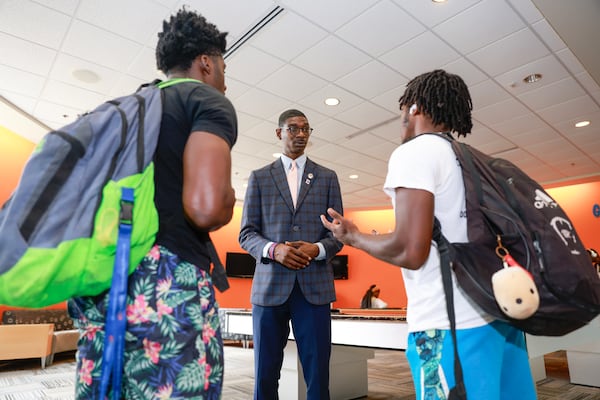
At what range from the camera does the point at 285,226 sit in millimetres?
1845

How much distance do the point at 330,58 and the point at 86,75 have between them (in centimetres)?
269

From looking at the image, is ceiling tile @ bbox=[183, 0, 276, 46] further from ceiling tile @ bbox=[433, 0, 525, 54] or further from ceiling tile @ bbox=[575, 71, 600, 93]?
ceiling tile @ bbox=[575, 71, 600, 93]

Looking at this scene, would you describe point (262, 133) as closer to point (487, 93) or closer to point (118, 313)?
Result: point (487, 93)

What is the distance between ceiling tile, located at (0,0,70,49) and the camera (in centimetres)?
329

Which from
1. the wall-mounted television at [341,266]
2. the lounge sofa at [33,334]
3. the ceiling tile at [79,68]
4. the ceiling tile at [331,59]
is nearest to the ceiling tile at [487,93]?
the ceiling tile at [331,59]

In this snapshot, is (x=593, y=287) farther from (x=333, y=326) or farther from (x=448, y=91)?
(x=333, y=326)

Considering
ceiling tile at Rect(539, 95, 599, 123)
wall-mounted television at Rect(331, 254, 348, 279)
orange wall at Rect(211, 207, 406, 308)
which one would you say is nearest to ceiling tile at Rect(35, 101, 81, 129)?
orange wall at Rect(211, 207, 406, 308)

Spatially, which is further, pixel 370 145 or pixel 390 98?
pixel 370 145

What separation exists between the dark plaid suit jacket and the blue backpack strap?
101cm

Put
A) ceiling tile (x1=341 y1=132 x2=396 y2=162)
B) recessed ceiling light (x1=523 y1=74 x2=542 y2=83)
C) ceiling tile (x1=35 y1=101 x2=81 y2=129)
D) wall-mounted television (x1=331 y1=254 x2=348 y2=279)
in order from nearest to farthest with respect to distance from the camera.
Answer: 1. recessed ceiling light (x1=523 y1=74 x2=542 y2=83)
2. ceiling tile (x1=35 y1=101 x2=81 y2=129)
3. ceiling tile (x1=341 y1=132 x2=396 y2=162)
4. wall-mounted television (x1=331 y1=254 x2=348 y2=279)

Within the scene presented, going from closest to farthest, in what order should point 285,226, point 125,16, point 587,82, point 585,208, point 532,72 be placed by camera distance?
1. point 285,226
2. point 125,16
3. point 532,72
4. point 587,82
5. point 585,208

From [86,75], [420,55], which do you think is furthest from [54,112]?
[420,55]

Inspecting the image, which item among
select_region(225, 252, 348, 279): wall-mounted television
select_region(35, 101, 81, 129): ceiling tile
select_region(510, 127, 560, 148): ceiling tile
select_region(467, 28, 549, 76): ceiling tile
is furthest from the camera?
select_region(225, 252, 348, 279): wall-mounted television

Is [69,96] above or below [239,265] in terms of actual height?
above
